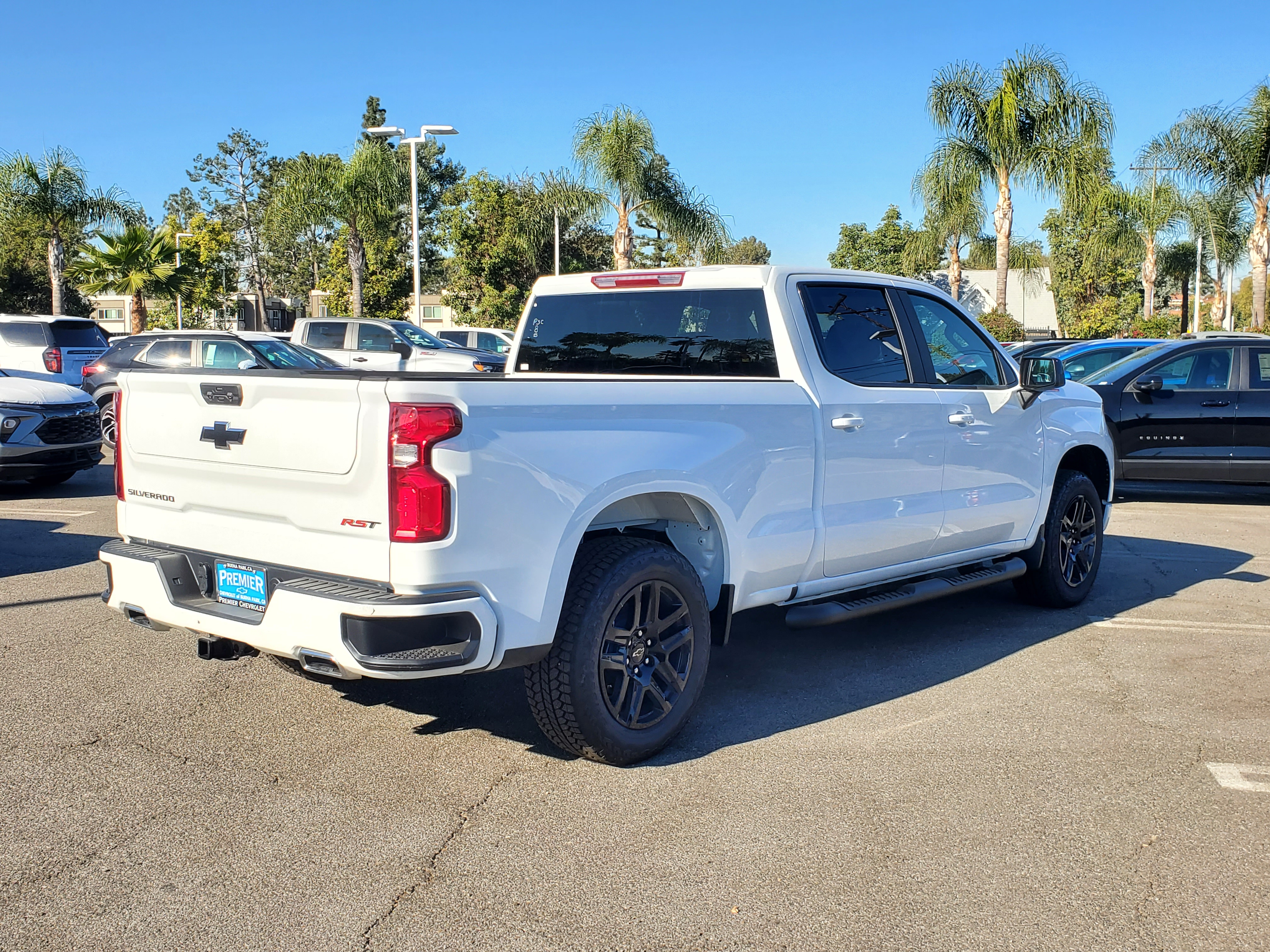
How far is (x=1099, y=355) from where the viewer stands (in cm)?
1562

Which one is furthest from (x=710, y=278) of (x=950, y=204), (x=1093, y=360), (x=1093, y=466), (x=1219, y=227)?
(x=1219, y=227)

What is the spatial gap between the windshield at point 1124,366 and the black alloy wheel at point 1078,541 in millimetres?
4963

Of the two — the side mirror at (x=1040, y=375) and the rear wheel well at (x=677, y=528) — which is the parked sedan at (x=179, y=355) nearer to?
the side mirror at (x=1040, y=375)

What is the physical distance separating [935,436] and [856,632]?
1365 millimetres

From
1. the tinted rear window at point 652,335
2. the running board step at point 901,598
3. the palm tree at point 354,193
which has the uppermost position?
the palm tree at point 354,193

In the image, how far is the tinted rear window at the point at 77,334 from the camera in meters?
17.9

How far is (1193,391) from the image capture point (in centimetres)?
1168

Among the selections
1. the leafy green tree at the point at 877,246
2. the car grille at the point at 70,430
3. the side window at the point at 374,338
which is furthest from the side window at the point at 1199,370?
the leafy green tree at the point at 877,246

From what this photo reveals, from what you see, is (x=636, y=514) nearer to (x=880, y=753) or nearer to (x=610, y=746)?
(x=610, y=746)

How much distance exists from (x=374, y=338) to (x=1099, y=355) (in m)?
13.2

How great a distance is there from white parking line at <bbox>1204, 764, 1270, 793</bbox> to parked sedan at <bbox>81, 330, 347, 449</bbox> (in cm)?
1328

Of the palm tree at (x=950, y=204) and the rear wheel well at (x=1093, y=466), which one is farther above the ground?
the palm tree at (x=950, y=204)

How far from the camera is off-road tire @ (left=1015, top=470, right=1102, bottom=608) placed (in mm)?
6875

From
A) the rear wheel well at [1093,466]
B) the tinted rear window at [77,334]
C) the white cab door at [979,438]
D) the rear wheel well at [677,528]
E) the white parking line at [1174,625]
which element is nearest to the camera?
the rear wheel well at [677,528]
